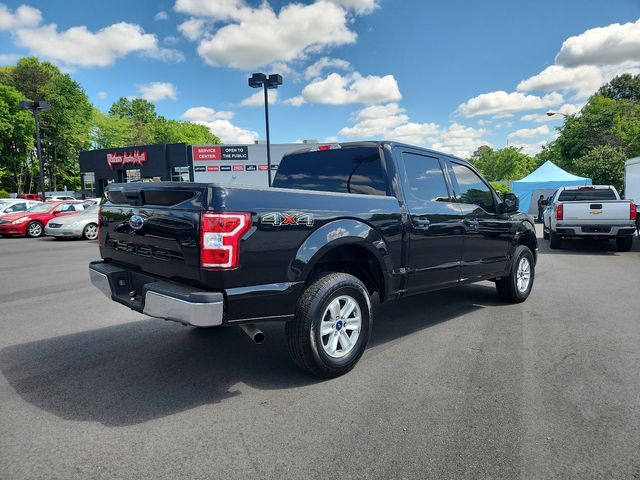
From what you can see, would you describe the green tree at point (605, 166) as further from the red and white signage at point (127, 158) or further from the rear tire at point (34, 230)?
the red and white signage at point (127, 158)

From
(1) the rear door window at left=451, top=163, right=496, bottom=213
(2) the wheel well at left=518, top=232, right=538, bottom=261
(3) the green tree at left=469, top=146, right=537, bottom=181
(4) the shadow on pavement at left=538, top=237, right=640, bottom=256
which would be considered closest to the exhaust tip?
(1) the rear door window at left=451, top=163, right=496, bottom=213

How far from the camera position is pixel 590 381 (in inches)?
136

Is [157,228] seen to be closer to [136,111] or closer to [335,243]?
[335,243]

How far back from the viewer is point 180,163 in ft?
131

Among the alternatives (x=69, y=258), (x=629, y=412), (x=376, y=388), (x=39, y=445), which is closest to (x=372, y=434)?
(x=376, y=388)

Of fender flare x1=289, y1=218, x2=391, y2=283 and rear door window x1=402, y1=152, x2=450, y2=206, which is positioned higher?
rear door window x1=402, y1=152, x2=450, y2=206

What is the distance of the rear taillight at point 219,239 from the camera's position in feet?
9.28

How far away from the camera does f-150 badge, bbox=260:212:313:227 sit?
301 cm

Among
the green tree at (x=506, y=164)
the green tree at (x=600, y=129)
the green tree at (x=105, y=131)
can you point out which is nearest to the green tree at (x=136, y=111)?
the green tree at (x=105, y=131)

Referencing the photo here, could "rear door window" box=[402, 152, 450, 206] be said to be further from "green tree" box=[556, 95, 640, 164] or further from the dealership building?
"green tree" box=[556, 95, 640, 164]

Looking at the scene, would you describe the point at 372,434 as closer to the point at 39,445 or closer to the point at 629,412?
the point at 629,412

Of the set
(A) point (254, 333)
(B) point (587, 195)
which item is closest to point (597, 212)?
(B) point (587, 195)

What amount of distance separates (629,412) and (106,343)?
448 cm

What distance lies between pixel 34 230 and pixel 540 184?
27046 millimetres
